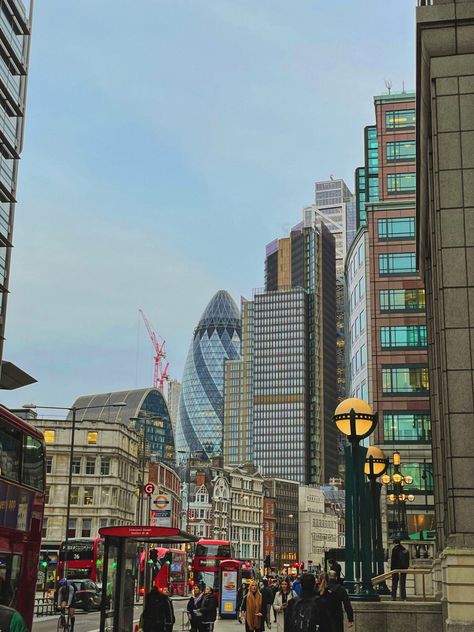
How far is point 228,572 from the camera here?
155 ft

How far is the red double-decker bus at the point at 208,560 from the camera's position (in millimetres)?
60281

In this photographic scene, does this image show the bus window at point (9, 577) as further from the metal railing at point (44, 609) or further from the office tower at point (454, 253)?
the metal railing at point (44, 609)

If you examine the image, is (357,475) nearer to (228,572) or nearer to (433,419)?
(433,419)

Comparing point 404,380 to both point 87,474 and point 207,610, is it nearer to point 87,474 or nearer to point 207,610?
point 87,474

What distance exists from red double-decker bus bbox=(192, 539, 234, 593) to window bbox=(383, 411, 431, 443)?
80.3 feet

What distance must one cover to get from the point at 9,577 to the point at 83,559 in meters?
47.1

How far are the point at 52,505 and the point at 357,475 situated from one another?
85424 mm

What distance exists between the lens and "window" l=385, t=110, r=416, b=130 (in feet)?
300

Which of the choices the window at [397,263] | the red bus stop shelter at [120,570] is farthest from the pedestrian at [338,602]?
the window at [397,263]

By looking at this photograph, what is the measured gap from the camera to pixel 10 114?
210 feet

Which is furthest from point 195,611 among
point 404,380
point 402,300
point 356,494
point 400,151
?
point 400,151

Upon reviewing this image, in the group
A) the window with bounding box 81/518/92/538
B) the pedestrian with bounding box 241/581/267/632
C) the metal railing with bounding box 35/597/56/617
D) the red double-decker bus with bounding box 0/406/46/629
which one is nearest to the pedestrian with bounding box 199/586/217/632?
the pedestrian with bounding box 241/581/267/632

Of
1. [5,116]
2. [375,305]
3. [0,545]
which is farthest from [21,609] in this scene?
[375,305]

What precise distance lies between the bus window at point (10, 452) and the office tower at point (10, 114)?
40830 mm
